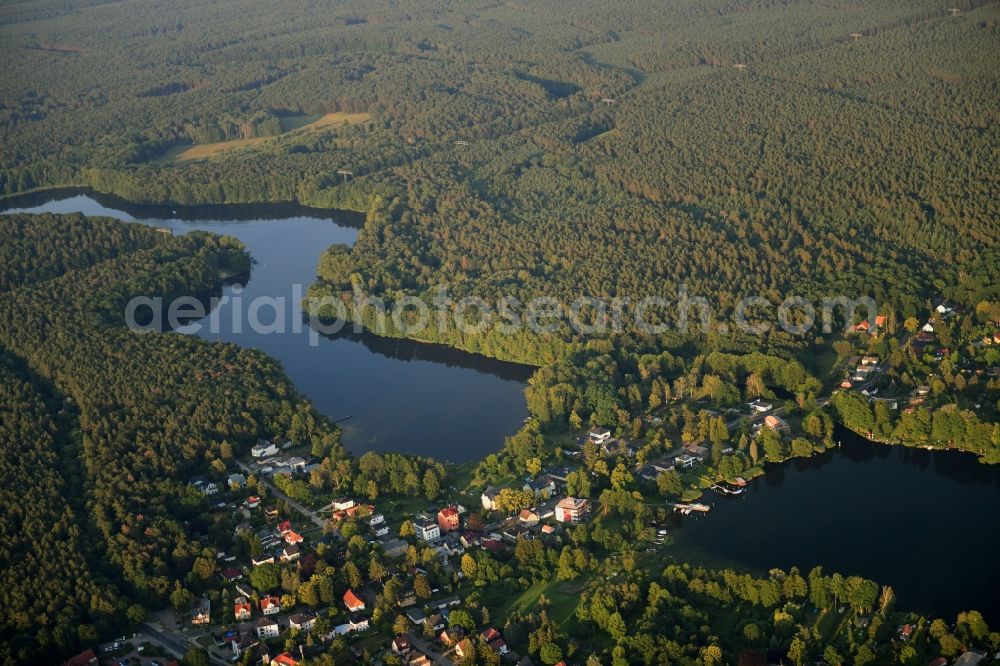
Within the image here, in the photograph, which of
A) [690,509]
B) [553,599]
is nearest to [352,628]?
[553,599]

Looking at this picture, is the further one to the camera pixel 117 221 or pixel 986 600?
pixel 117 221

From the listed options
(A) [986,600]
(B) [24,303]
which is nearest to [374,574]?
(A) [986,600]

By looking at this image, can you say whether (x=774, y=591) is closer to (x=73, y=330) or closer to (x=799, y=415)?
(x=799, y=415)

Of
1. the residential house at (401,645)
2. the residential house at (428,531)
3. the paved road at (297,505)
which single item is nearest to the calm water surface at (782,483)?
the paved road at (297,505)

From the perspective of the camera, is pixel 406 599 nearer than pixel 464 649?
No

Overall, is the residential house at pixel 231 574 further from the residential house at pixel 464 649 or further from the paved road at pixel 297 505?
the residential house at pixel 464 649

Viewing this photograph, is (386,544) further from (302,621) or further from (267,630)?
(267,630)
